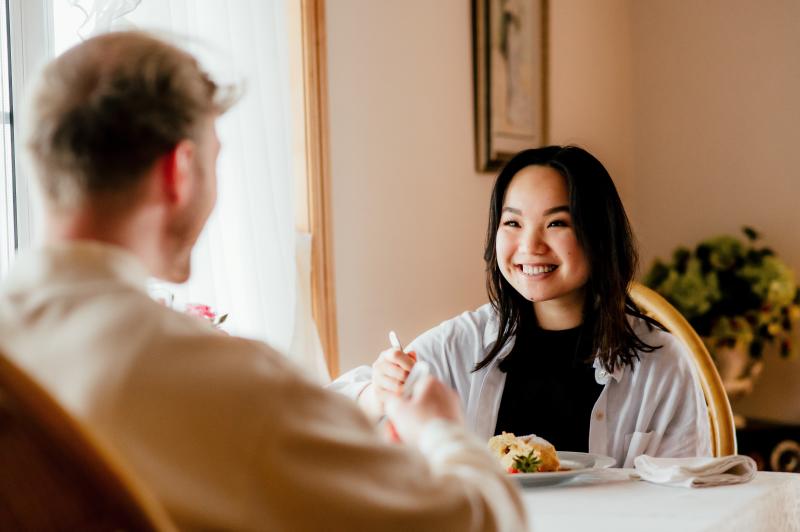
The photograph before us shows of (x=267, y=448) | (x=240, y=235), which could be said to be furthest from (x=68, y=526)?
(x=240, y=235)

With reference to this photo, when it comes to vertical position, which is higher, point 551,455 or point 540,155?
point 540,155

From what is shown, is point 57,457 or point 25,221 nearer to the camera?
point 57,457

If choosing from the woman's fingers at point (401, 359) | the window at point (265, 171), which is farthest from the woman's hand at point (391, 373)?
the window at point (265, 171)

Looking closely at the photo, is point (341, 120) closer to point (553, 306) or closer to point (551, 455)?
point (553, 306)

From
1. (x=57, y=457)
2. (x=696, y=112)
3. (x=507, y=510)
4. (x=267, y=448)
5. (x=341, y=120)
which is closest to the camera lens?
(x=57, y=457)

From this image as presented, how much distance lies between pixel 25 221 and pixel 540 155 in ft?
3.28

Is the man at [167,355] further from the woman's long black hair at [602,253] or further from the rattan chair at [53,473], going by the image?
the woman's long black hair at [602,253]

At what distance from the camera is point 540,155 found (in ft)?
6.27

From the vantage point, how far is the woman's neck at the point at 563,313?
190 cm

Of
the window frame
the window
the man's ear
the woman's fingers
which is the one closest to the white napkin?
the woman's fingers

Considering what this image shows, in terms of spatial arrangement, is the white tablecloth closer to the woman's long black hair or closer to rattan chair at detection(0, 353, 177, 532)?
the woman's long black hair

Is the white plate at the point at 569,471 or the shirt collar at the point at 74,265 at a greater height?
the shirt collar at the point at 74,265

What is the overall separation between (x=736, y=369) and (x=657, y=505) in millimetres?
2645

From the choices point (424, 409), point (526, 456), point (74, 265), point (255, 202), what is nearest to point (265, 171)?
point (255, 202)
